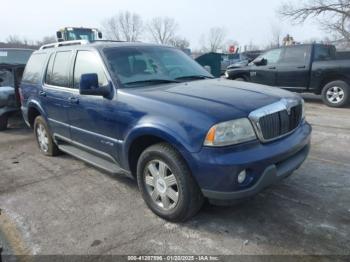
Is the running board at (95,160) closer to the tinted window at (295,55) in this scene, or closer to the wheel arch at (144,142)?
the wheel arch at (144,142)

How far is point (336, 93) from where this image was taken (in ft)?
31.8

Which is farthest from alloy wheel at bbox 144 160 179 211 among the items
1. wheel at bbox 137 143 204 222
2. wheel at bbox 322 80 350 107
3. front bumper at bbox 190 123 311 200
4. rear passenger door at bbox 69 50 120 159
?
wheel at bbox 322 80 350 107

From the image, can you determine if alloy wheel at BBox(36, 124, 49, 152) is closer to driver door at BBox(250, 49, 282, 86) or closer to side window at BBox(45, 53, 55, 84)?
side window at BBox(45, 53, 55, 84)

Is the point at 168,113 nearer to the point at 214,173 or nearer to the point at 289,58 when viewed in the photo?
the point at 214,173

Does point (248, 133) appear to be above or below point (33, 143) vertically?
above

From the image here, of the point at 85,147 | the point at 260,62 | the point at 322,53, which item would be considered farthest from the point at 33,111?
the point at 322,53

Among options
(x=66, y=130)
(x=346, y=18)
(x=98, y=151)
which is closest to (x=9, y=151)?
(x=66, y=130)

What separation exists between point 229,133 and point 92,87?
1.71 m

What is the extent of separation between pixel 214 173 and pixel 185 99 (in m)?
0.80

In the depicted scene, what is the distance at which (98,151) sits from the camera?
4215 mm

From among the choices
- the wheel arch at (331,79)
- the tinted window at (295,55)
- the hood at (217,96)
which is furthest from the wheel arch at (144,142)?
the tinted window at (295,55)

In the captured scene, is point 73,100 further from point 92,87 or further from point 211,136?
point 211,136

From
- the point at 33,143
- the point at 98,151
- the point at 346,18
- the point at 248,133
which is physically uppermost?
the point at 346,18

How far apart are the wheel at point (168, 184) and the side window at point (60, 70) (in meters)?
1.98
